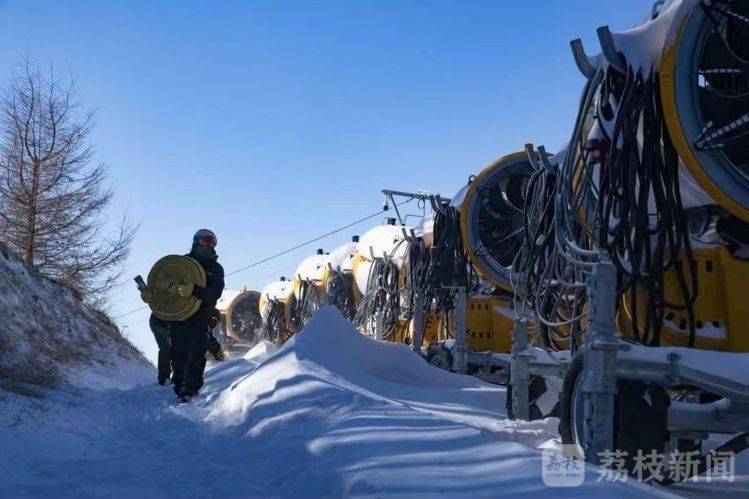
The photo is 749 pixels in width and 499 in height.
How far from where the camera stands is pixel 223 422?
18.6 feet

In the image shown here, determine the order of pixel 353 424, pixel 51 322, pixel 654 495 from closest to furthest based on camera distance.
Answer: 1. pixel 654 495
2. pixel 353 424
3. pixel 51 322

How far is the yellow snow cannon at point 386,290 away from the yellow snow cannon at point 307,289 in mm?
5089

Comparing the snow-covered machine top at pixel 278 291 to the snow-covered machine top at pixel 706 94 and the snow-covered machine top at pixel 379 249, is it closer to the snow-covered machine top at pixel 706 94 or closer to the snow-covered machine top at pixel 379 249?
the snow-covered machine top at pixel 379 249

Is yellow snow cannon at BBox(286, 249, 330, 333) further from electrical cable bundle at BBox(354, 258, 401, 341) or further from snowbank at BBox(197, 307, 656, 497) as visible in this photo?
snowbank at BBox(197, 307, 656, 497)

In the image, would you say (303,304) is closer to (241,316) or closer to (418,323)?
(241,316)

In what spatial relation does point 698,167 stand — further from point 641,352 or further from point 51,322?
point 51,322

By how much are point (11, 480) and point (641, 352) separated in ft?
11.2

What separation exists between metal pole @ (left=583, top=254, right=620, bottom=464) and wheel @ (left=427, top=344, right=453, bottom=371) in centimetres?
651

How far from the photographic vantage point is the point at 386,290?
14125 millimetres

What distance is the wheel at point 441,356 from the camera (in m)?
10.3

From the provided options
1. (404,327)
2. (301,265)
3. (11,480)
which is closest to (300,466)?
(11,480)

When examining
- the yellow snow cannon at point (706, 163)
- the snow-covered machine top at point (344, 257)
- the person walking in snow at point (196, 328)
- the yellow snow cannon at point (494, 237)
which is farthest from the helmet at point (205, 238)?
the snow-covered machine top at point (344, 257)

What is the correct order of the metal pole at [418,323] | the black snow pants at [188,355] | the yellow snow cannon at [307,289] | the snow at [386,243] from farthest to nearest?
the yellow snow cannon at [307,289], the snow at [386,243], the metal pole at [418,323], the black snow pants at [188,355]

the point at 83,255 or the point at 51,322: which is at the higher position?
the point at 83,255
